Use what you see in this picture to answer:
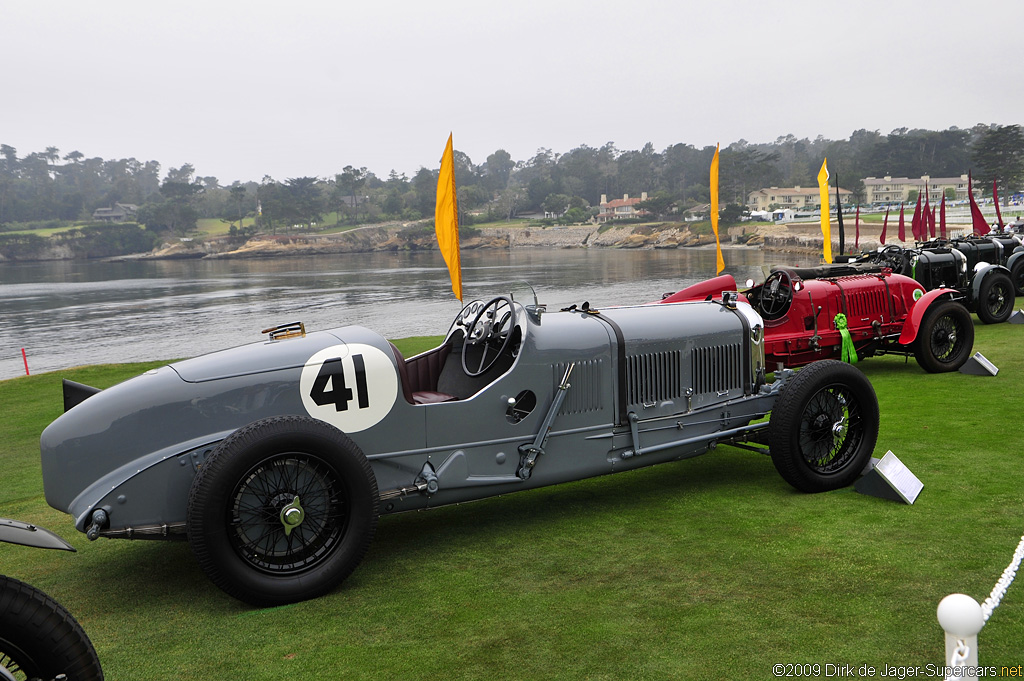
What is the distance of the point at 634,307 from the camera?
19.5 feet

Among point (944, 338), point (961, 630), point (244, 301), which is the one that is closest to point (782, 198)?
point (244, 301)

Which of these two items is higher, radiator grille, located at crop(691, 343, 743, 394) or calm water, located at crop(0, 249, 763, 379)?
radiator grille, located at crop(691, 343, 743, 394)

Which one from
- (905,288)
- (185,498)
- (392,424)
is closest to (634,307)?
(392,424)

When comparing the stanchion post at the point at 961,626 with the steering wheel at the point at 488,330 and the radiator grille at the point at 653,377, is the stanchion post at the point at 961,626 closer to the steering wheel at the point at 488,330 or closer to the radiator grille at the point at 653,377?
the radiator grille at the point at 653,377

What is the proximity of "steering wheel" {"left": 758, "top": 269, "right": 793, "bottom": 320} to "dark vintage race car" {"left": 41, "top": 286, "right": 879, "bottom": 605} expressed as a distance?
372 centimetres

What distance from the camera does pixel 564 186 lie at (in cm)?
16775

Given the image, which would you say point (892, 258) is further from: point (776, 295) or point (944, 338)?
point (776, 295)

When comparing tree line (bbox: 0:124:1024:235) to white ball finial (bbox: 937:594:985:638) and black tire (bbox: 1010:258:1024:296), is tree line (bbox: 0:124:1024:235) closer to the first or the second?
black tire (bbox: 1010:258:1024:296)

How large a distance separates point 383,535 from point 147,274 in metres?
88.7

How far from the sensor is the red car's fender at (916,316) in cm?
1004

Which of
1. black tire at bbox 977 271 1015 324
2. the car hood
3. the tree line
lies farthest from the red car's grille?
the tree line

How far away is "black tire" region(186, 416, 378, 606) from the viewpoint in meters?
3.94

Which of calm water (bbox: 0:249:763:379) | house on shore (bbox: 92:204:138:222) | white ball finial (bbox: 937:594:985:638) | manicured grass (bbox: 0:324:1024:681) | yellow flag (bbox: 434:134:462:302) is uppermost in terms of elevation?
house on shore (bbox: 92:204:138:222)

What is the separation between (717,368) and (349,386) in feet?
9.28
